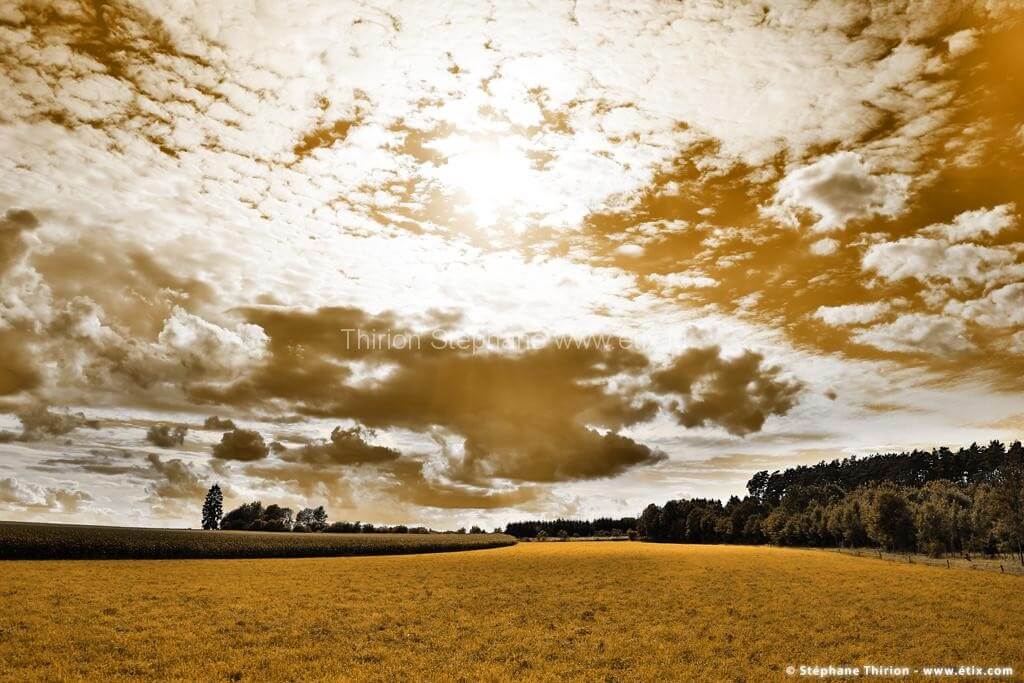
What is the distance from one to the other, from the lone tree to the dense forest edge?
131376 mm

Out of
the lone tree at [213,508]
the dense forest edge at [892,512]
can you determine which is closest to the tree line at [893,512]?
the dense forest edge at [892,512]

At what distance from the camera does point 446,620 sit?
2875 centimetres

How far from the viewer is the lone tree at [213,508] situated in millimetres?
182750

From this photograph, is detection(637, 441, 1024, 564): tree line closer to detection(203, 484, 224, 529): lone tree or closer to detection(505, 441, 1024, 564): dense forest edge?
detection(505, 441, 1024, 564): dense forest edge

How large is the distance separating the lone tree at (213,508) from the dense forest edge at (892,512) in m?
131

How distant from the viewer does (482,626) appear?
27281mm

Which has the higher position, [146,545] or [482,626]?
[482,626]

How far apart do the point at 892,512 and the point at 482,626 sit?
314 ft

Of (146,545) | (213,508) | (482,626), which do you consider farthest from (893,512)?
(213,508)

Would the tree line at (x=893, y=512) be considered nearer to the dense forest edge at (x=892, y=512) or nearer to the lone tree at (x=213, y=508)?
the dense forest edge at (x=892, y=512)

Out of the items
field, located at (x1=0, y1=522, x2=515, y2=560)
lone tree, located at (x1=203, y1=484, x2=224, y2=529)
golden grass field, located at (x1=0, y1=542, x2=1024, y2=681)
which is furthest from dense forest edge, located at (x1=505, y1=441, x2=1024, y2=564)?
lone tree, located at (x1=203, y1=484, x2=224, y2=529)

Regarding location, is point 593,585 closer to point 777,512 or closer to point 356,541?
point 356,541

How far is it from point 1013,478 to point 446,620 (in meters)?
89.5

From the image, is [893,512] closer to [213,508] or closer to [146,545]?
[146,545]
